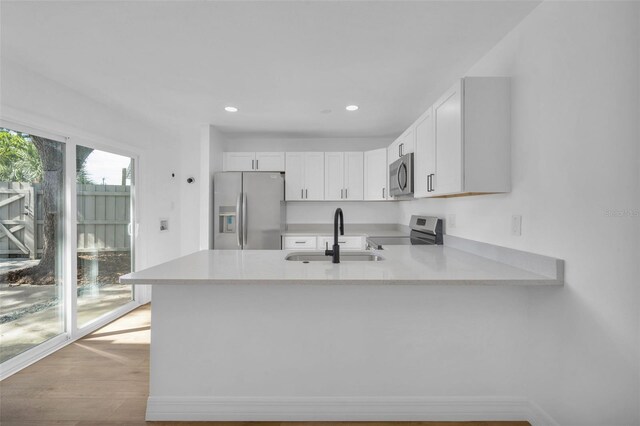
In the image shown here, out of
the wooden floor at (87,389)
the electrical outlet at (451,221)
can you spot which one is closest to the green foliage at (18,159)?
the wooden floor at (87,389)

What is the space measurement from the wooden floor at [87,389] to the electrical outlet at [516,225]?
1.05 m

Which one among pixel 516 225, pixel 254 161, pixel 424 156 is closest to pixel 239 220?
pixel 254 161

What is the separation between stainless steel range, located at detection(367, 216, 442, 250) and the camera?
10.1 feet

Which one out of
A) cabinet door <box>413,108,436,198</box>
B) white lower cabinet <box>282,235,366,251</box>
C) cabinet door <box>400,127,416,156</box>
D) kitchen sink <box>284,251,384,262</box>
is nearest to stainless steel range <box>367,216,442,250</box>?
kitchen sink <box>284,251,384,262</box>

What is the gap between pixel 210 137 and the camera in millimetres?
4090

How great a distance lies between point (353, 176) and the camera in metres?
4.49

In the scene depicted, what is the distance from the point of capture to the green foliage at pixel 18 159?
8.16ft

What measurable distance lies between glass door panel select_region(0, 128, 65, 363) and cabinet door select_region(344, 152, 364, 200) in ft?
10.1

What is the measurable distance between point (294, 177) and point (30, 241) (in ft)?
9.13

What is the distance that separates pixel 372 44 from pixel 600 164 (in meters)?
1.43

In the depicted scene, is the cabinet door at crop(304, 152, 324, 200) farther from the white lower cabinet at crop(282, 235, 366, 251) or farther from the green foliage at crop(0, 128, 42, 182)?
the green foliage at crop(0, 128, 42, 182)

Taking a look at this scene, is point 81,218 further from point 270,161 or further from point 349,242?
point 349,242

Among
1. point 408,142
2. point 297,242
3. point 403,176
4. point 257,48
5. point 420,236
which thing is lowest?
point 297,242

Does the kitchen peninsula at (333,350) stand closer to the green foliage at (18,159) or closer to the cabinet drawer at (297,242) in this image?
the green foliage at (18,159)
